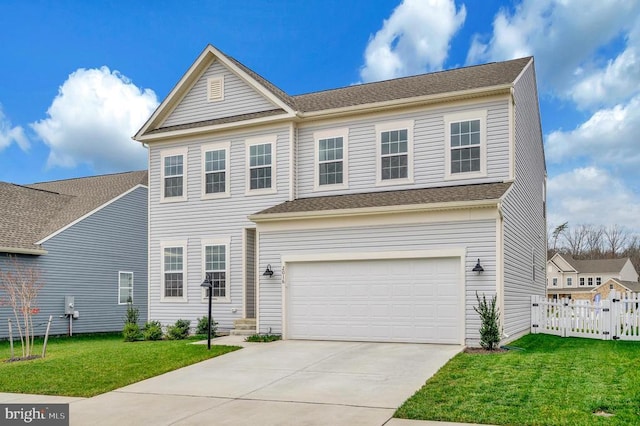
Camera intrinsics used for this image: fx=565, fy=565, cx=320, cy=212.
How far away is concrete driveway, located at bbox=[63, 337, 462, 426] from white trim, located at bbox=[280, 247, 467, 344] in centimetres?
102

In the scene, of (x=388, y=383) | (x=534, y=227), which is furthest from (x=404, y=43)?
(x=388, y=383)

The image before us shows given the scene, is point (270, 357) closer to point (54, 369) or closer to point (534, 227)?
point (54, 369)

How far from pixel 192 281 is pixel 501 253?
971 centimetres

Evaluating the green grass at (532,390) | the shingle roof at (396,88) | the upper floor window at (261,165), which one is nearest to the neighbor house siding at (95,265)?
the shingle roof at (396,88)

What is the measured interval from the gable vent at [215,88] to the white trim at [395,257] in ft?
20.3

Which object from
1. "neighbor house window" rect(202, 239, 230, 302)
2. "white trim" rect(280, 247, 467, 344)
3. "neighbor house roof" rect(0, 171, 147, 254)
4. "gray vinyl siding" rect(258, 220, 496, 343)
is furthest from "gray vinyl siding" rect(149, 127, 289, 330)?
"neighbor house roof" rect(0, 171, 147, 254)

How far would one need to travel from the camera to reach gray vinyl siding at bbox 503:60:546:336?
14180 mm

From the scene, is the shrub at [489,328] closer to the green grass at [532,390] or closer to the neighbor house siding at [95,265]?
the green grass at [532,390]

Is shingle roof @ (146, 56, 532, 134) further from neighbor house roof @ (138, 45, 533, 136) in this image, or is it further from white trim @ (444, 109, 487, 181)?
white trim @ (444, 109, 487, 181)

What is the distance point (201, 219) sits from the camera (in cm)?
1803

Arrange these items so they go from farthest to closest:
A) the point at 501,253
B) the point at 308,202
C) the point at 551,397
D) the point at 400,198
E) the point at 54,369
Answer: the point at 308,202 → the point at 400,198 → the point at 501,253 → the point at 54,369 → the point at 551,397

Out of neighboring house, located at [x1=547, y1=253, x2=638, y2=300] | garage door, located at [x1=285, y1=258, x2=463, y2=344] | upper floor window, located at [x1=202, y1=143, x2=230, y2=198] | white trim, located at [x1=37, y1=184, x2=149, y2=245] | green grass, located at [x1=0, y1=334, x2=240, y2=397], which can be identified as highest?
upper floor window, located at [x1=202, y1=143, x2=230, y2=198]

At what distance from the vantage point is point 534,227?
1969 centimetres

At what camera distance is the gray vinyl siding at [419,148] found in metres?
14.6
